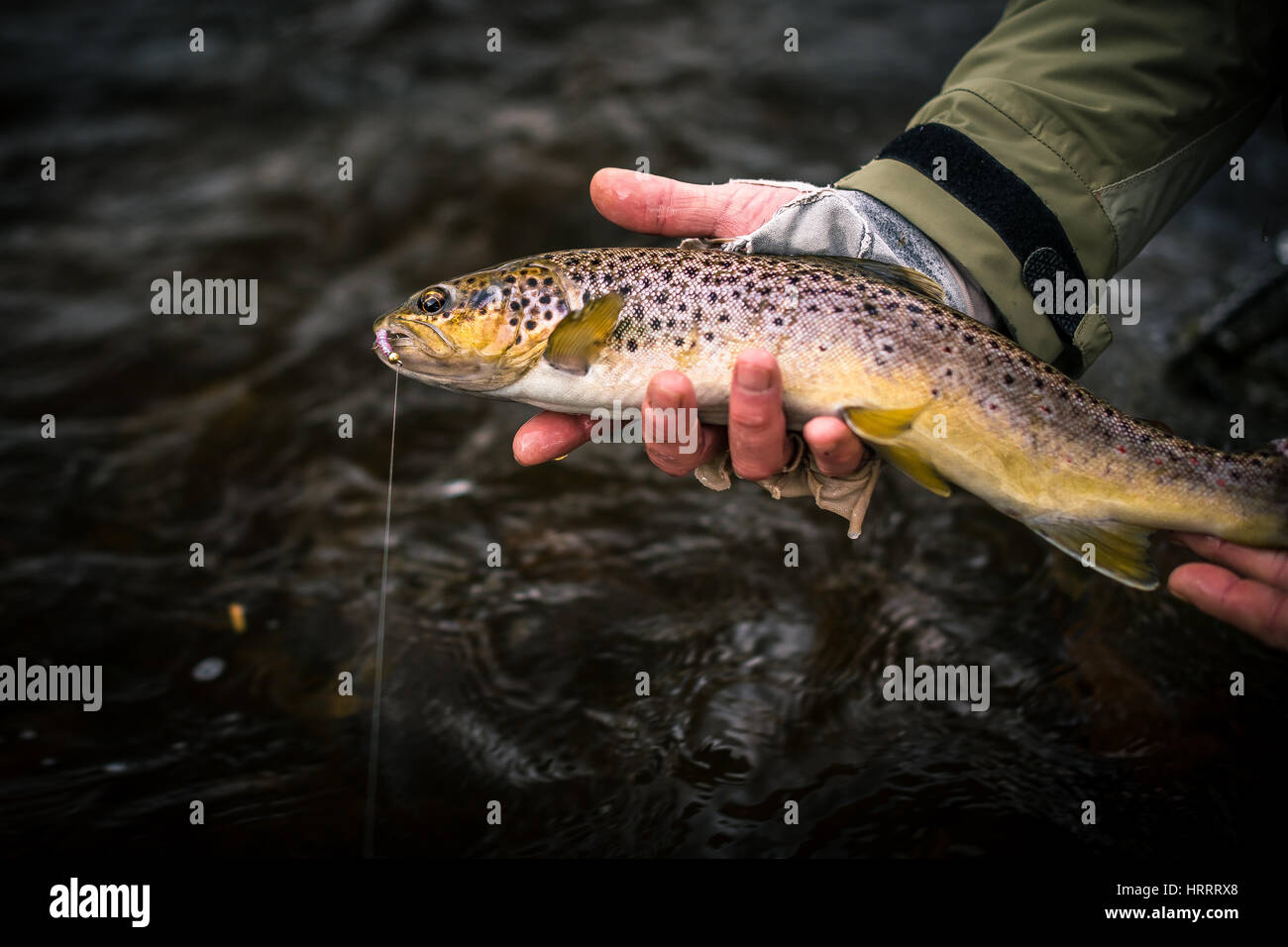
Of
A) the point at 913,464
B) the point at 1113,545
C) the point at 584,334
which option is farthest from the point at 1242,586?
the point at 584,334

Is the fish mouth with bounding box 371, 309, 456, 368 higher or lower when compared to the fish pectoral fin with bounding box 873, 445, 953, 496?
higher

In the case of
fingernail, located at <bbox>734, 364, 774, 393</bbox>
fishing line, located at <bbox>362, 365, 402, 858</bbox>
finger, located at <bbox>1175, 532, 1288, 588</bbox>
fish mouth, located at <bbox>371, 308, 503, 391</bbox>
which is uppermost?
fish mouth, located at <bbox>371, 308, 503, 391</bbox>

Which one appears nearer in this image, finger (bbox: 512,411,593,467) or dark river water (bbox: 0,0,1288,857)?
finger (bbox: 512,411,593,467)

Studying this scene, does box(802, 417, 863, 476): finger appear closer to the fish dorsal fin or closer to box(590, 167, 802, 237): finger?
the fish dorsal fin

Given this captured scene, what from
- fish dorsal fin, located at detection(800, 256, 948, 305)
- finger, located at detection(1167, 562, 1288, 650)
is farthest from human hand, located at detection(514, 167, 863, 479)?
finger, located at detection(1167, 562, 1288, 650)

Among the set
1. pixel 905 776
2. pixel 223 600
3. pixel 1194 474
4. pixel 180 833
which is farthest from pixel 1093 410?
pixel 223 600

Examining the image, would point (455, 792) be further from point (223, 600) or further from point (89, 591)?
point (89, 591)

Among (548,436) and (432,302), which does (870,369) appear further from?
(432,302)
